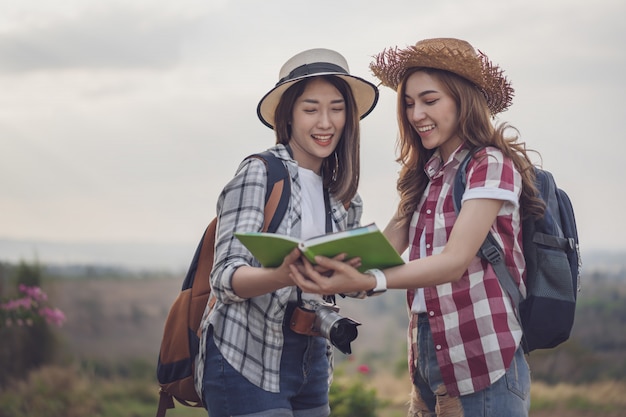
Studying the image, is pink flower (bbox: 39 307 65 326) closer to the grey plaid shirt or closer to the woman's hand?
the grey plaid shirt

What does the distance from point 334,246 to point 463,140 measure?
849 mm

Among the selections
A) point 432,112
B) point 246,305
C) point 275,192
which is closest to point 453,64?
point 432,112

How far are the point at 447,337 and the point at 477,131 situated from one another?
78 cm

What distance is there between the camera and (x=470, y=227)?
105 inches

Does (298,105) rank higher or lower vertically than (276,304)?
higher

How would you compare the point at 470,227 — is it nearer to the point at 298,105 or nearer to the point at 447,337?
the point at 447,337

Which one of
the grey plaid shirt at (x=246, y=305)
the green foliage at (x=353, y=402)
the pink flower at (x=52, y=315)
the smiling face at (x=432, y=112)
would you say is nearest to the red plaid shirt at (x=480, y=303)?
the smiling face at (x=432, y=112)

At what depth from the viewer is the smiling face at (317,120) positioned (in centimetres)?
304

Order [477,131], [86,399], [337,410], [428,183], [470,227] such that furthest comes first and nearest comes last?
[86,399], [337,410], [428,183], [477,131], [470,227]

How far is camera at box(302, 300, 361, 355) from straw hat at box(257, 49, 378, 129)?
83 cm

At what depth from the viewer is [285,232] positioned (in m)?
2.84

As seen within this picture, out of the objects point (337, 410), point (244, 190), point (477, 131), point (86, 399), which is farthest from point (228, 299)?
point (86, 399)

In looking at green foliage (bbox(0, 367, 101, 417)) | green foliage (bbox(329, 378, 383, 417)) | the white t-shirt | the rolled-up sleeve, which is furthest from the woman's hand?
green foliage (bbox(0, 367, 101, 417))

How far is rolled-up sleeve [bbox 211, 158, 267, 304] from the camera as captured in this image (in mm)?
2715
